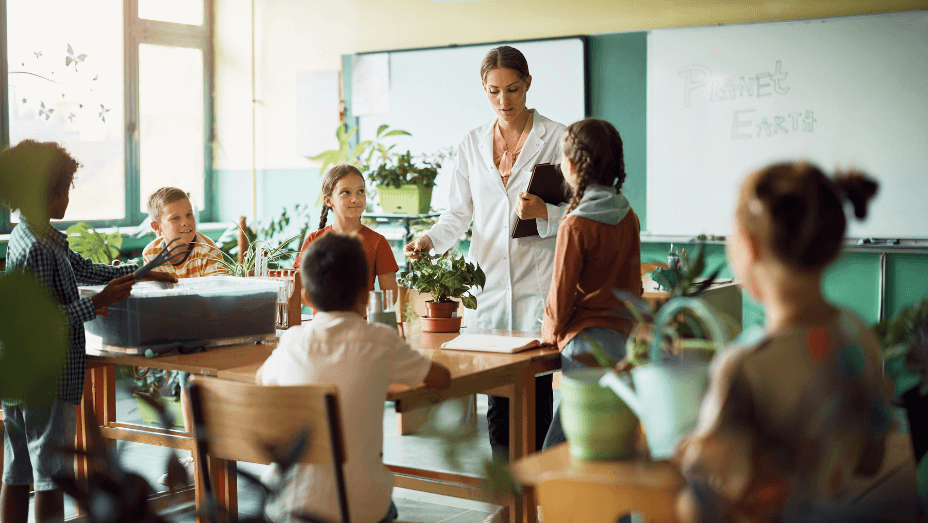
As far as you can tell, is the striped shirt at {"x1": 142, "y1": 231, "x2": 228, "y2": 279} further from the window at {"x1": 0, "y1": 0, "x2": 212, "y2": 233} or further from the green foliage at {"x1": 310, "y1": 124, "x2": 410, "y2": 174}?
the window at {"x1": 0, "y1": 0, "x2": 212, "y2": 233}

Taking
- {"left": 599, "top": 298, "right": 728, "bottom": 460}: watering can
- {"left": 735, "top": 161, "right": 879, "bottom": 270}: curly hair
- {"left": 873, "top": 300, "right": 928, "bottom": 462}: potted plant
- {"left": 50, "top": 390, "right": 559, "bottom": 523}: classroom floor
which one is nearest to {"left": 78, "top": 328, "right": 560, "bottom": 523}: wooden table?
{"left": 50, "top": 390, "right": 559, "bottom": 523}: classroom floor

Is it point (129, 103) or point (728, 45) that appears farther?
point (129, 103)

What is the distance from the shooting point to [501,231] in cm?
295

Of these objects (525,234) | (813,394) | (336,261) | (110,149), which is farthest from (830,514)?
(110,149)

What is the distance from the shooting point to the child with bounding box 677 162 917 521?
0.87 m

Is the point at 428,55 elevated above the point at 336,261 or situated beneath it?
elevated above

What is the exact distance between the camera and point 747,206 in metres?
1.00

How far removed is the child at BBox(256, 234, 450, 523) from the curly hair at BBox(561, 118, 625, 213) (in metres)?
0.65

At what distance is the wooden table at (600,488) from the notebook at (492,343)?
3.35ft

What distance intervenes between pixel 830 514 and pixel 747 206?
0.46 meters

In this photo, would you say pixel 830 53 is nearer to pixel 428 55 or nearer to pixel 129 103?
pixel 428 55

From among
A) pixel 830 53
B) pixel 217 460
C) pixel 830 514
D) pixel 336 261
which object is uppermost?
pixel 830 53

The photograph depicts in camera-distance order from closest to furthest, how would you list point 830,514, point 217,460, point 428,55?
point 830,514 < point 217,460 < point 428,55

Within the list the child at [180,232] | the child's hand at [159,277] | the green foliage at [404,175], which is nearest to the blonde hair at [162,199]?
the child at [180,232]
